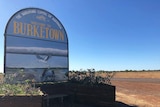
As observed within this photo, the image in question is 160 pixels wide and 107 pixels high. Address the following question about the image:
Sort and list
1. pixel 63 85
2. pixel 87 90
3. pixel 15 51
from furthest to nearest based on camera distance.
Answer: pixel 63 85
pixel 87 90
pixel 15 51

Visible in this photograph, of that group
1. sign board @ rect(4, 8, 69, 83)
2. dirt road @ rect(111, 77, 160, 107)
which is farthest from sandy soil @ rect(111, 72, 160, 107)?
sign board @ rect(4, 8, 69, 83)

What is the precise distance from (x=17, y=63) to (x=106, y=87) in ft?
12.6

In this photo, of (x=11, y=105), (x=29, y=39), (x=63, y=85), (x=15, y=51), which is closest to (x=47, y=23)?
(x=29, y=39)

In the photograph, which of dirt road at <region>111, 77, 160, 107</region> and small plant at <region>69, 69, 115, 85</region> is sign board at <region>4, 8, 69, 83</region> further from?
dirt road at <region>111, 77, 160, 107</region>

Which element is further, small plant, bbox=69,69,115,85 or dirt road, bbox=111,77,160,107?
dirt road, bbox=111,77,160,107

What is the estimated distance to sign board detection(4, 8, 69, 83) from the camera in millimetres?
9758

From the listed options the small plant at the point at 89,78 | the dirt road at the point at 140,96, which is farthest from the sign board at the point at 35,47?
the dirt road at the point at 140,96

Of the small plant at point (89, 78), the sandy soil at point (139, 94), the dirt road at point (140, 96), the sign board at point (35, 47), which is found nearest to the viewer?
the sign board at point (35, 47)

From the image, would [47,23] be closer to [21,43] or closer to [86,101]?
[21,43]

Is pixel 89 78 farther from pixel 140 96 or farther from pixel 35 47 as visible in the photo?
pixel 140 96

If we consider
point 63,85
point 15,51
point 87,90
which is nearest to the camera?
point 15,51

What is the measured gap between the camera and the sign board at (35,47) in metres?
9.76

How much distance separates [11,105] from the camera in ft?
19.6

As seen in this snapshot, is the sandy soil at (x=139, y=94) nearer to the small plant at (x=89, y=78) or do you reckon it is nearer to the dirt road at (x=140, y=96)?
the dirt road at (x=140, y=96)
